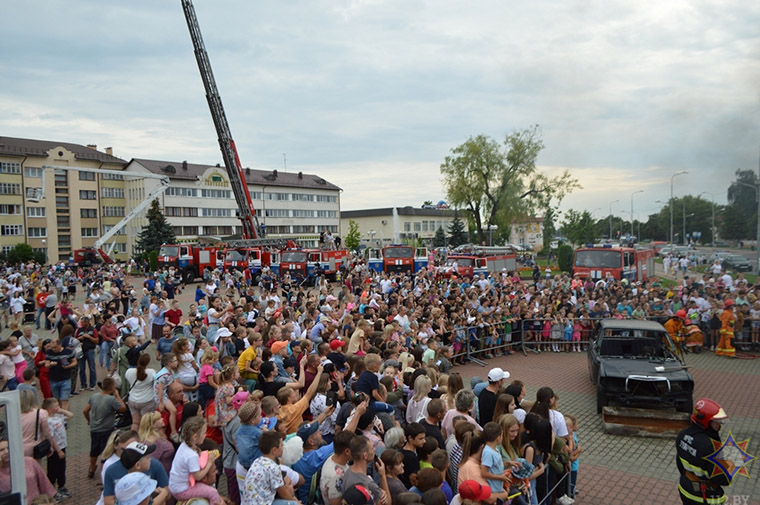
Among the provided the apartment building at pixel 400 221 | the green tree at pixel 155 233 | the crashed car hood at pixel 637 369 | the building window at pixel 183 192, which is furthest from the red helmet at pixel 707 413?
the apartment building at pixel 400 221

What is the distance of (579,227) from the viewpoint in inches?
2603

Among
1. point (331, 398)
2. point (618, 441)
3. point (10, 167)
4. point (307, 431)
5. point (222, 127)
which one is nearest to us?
point (307, 431)

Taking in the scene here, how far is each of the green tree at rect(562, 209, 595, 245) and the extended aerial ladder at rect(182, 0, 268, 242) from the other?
43505mm

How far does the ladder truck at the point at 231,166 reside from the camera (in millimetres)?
33156

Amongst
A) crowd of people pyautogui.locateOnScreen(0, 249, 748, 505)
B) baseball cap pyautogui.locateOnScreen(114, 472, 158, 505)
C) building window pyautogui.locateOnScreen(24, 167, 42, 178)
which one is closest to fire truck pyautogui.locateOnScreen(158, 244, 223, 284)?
crowd of people pyautogui.locateOnScreen(0, 249, 748, 505)

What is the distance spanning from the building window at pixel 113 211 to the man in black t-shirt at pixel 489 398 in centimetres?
7317

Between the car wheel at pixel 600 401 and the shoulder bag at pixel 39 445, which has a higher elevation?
the shoulder bag at pixel 39 445

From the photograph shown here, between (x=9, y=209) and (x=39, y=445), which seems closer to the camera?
(x=39, y=445)

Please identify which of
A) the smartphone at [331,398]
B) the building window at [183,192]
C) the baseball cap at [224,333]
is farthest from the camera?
the building window at [183,192]

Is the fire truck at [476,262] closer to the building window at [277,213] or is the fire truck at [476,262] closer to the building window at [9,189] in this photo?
the building window at [277,213]

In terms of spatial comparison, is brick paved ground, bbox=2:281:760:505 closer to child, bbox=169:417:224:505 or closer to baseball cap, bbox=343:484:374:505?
child, bbox=169:417:224:505

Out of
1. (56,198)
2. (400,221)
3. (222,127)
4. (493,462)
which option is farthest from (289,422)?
(400,221)

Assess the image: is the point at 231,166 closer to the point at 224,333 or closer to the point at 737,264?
the point at 224,333

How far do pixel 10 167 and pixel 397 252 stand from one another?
170ft
